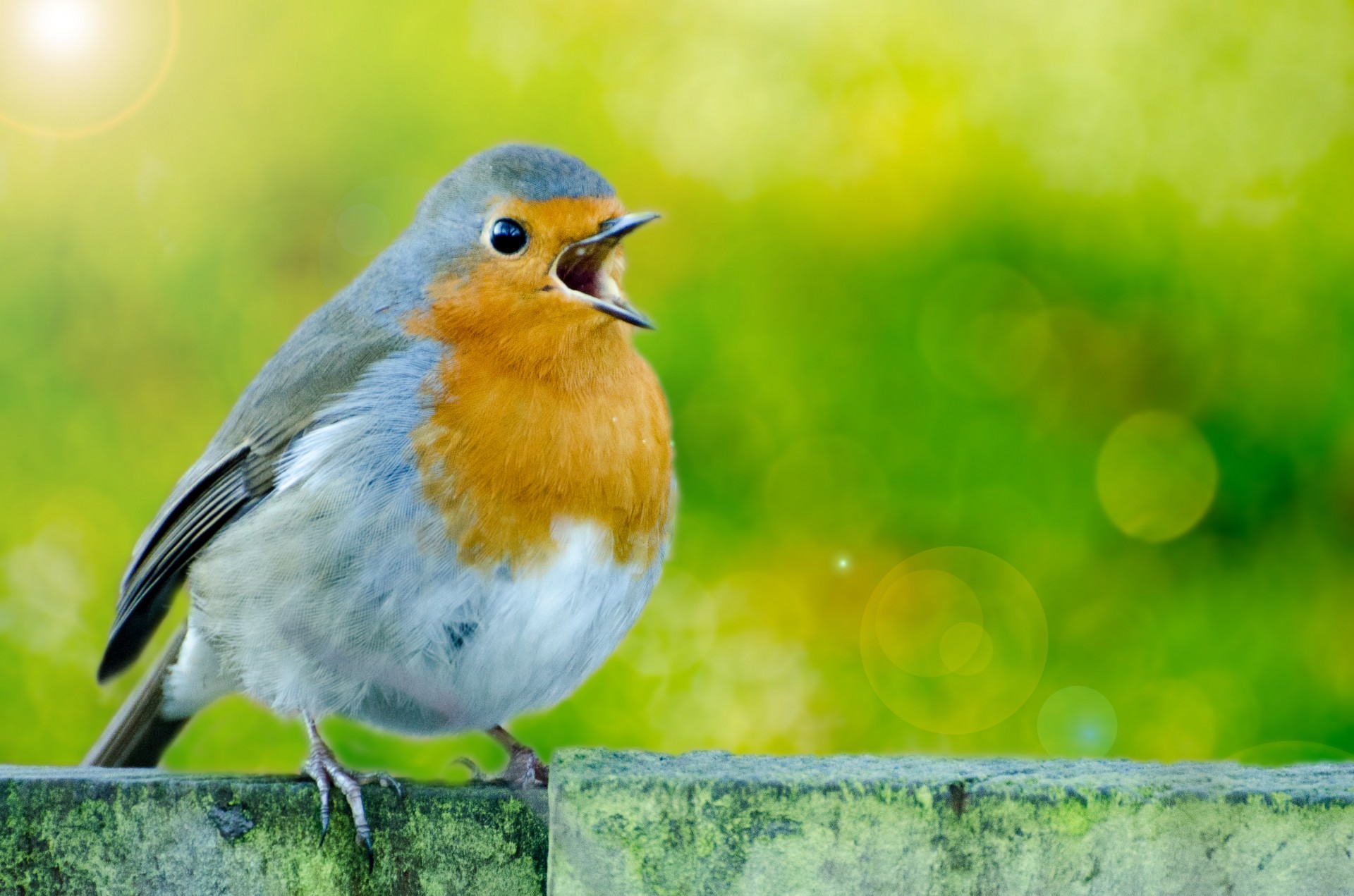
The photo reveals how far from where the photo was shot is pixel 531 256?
2545mm

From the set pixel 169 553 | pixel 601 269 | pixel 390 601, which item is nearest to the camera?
pixel 390 601

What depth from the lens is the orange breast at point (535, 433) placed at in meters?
2.30

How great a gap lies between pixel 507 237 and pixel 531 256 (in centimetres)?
6

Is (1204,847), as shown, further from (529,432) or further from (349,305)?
(349,305)

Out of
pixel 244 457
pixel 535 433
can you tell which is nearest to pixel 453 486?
pixel 535 433

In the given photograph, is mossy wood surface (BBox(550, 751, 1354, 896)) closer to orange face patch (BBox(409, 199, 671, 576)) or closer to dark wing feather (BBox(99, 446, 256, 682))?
orange face patch (BBox(409, 199, 671, 576))

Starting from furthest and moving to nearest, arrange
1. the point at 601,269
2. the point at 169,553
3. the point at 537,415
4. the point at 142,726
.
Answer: the point at 142,726
the point at 169,553
the point at 601,269
the point at 537,415

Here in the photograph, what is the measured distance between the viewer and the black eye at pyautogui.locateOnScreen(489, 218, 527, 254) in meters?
2.56

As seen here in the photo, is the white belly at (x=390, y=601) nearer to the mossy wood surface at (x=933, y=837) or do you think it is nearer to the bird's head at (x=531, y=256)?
the bird's head at (x=531, y=256)

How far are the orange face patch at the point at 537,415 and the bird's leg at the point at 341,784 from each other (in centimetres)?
40

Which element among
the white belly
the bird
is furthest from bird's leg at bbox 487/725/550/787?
the white belly

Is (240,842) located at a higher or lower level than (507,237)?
lower

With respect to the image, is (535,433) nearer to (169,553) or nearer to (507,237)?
(507,237)

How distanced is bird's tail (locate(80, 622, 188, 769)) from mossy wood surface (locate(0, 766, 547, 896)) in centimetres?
107
